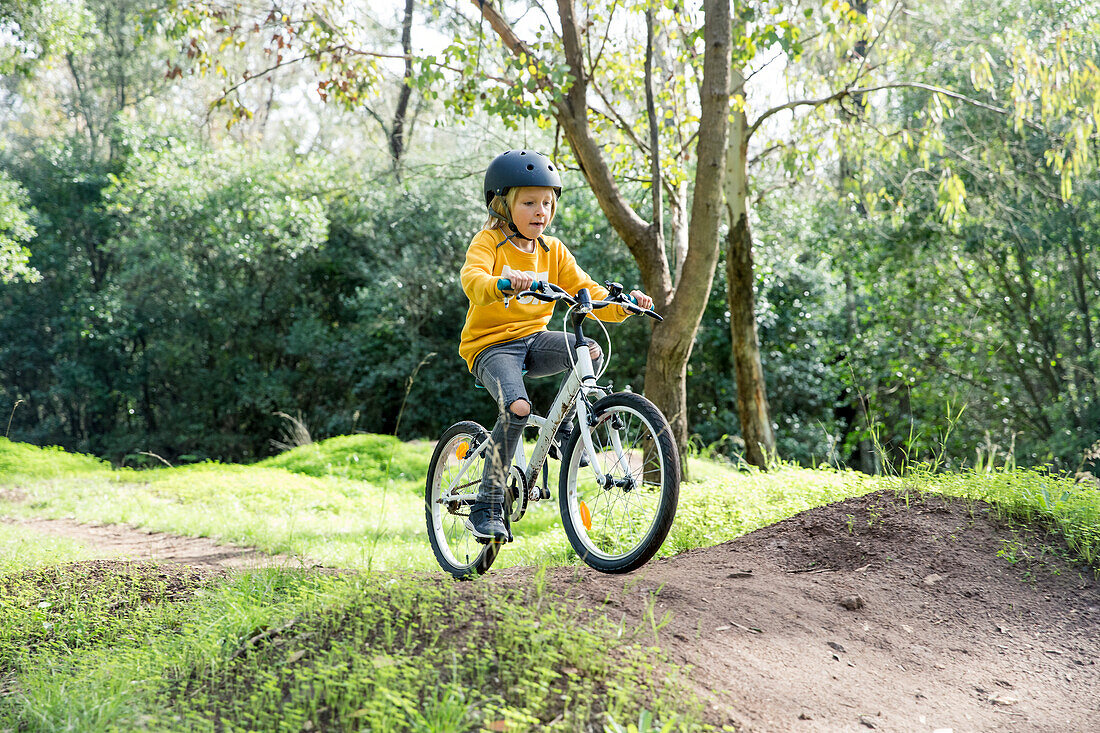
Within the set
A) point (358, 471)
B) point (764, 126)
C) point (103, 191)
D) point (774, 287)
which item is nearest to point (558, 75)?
point (764, 126)

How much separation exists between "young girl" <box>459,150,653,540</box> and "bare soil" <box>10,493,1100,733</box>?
1.89 ft

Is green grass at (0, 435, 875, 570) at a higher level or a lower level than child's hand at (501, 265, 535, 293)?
lower

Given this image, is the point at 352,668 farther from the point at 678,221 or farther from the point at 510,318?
the point at 678,221

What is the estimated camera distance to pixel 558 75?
562cm

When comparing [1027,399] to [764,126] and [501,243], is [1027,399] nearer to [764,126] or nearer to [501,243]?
[764,126]

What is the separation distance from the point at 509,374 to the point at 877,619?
1.97 meters

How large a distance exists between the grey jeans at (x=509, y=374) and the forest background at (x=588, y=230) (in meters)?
2.75

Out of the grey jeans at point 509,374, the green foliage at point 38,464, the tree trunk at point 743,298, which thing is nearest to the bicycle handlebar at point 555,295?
the grey jeans at point 509,374

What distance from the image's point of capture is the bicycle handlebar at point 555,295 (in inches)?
123

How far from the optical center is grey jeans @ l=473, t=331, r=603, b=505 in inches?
139

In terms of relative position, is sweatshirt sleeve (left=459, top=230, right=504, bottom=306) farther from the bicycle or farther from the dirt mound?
the dirt mound

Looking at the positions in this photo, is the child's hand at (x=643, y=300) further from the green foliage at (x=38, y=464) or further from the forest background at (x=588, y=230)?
the green foliage at (x=38, y=464)

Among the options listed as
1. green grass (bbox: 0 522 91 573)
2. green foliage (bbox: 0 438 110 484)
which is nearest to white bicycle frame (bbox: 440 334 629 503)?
green grass (bbox: 0 522 91 573)

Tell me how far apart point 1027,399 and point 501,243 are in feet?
35.5
